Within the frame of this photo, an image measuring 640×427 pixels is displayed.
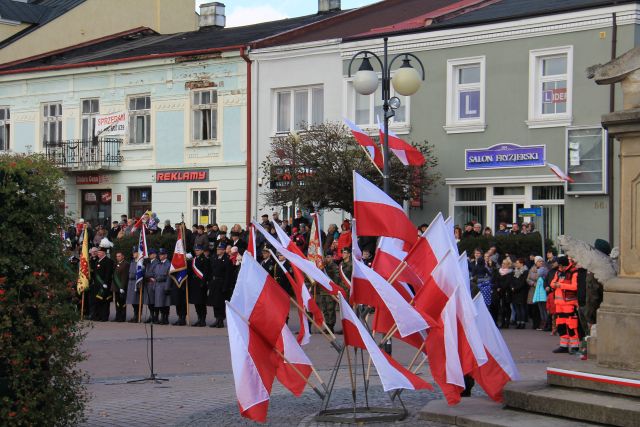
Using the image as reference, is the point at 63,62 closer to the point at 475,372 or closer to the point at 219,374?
the point at 219,374

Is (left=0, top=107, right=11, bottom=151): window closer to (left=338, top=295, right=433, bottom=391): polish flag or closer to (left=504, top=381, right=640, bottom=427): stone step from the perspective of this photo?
(left=338, top=295, right=433, bottom=391): polish flag

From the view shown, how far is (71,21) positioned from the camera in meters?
46.0

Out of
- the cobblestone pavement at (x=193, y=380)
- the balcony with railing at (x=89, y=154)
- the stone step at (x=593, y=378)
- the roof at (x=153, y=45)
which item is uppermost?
the roof at (x=153, y=45)

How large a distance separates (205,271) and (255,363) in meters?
14.7

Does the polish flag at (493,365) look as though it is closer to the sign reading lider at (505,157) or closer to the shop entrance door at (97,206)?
the sign reading lider at (505,157)

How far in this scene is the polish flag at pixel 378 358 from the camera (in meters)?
10.4

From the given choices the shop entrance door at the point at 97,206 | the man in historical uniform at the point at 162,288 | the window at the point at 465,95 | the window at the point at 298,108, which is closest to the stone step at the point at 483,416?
the man in historical uniform at the point at 162,288

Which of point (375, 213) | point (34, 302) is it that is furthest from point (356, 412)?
point (34, 302)

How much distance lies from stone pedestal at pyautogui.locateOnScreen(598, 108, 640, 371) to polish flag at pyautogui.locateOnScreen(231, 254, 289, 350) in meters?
3.00

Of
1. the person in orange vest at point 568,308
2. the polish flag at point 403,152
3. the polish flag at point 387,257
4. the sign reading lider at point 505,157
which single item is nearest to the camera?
the polish flag at point 387,257

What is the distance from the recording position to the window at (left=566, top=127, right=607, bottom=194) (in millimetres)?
26859

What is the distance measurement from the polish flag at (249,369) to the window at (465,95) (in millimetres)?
19379

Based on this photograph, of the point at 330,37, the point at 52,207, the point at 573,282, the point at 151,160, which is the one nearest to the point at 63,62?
the point at 151,160

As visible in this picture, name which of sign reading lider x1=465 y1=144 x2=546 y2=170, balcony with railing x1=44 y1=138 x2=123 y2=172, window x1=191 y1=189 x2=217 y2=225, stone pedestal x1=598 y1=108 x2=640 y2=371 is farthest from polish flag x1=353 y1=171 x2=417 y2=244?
balcony with railing x1=44 y1=138 x2=123 y2=172
